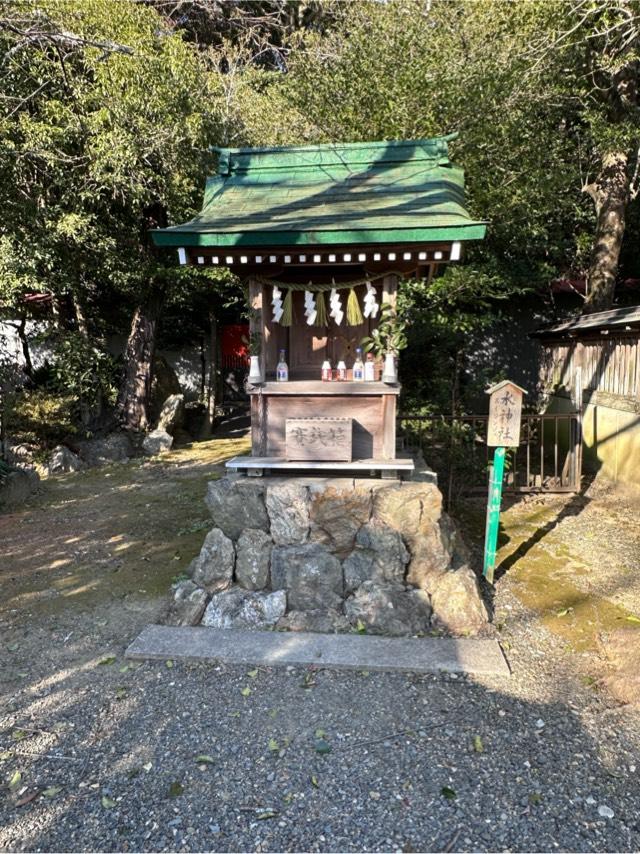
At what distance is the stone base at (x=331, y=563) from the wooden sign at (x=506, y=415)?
1.06 meters

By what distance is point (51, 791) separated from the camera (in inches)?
98.0

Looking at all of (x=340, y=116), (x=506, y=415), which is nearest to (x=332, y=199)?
(x=506, y=415)

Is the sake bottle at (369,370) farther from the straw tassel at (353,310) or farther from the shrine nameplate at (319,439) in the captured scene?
the shrine nameplate at (319,439)

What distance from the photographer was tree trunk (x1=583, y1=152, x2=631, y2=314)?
30.8 feet

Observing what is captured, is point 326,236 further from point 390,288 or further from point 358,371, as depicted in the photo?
point 358,371

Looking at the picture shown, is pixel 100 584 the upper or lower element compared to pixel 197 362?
lower

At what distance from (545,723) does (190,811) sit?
6.61 feet

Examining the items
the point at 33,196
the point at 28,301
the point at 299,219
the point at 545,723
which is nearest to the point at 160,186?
the point at 33,196

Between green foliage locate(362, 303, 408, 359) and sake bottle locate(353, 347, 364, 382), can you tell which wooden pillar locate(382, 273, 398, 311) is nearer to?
green foliage locate(362, 303, 408, 359)

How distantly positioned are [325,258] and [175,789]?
3.75 m

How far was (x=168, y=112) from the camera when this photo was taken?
7.93m

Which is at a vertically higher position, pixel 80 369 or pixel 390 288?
pixel 390 288

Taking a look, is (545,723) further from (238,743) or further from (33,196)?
(33,196)

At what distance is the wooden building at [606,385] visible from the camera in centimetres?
712
